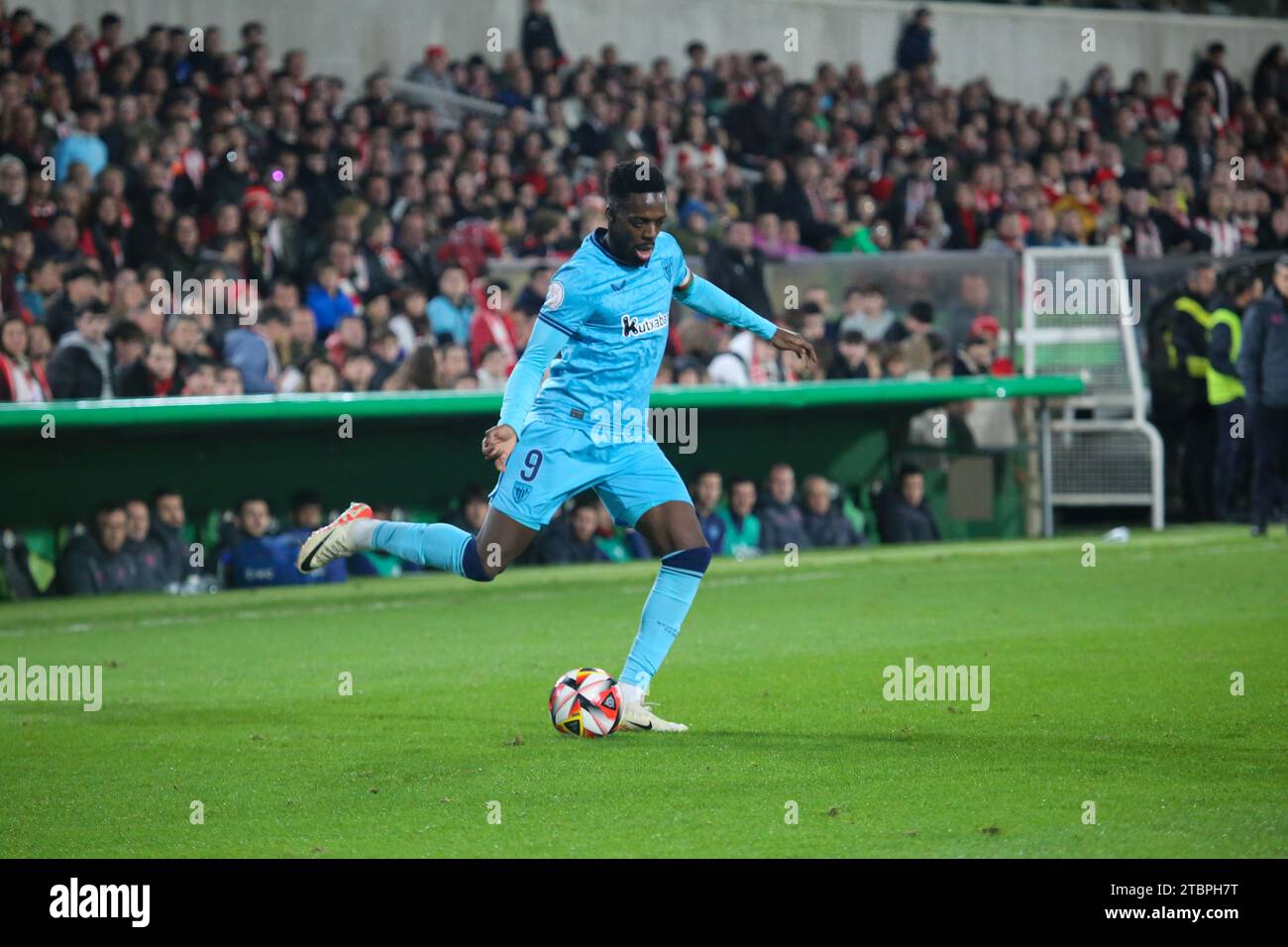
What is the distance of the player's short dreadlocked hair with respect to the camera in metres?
7.52

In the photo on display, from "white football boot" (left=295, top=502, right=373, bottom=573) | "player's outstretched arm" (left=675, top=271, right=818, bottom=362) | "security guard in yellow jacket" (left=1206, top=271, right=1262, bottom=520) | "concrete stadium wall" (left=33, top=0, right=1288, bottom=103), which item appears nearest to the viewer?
"player's outstretched arm" (left=675, top=271, right=818, bottom=362)

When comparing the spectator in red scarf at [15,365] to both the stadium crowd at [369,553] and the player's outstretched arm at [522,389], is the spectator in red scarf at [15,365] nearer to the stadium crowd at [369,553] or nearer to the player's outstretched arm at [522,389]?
the stadium crowd at [369,553]

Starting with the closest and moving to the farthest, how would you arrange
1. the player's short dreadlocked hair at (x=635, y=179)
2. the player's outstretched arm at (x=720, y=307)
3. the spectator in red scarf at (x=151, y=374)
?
the player's short dreadlocked hair at (x=635, y=179) → the player's outstretched arm at (x=720, y=307) → the spectator in red scarf at (x=151, y=374)

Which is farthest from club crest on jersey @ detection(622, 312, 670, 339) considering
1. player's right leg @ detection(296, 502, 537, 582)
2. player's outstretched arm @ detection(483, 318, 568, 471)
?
player's right leg @ detection(296, 502, 537, 582)

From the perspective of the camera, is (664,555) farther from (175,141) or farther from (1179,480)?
(1179,480)

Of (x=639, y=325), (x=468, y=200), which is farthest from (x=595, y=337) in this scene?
(x=468, y=200)

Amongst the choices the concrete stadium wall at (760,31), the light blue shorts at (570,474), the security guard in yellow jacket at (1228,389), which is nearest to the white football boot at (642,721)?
the light blue shorts at (570,474)

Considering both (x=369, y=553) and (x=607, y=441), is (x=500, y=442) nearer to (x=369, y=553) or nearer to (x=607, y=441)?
(x=607, y=441)

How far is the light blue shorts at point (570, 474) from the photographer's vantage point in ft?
25.7

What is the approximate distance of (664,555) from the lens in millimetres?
7984

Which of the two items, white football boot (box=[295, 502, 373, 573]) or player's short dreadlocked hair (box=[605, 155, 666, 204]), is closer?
player's short dreadlocked hair (box=[605, 155, 666, 204])

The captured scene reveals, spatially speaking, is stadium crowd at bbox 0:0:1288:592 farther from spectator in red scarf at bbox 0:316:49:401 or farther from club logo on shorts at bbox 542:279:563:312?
club logo on shorts at bbox 542:279:563:312

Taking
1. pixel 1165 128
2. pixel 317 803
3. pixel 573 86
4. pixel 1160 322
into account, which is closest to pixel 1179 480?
pixel 1160 322
